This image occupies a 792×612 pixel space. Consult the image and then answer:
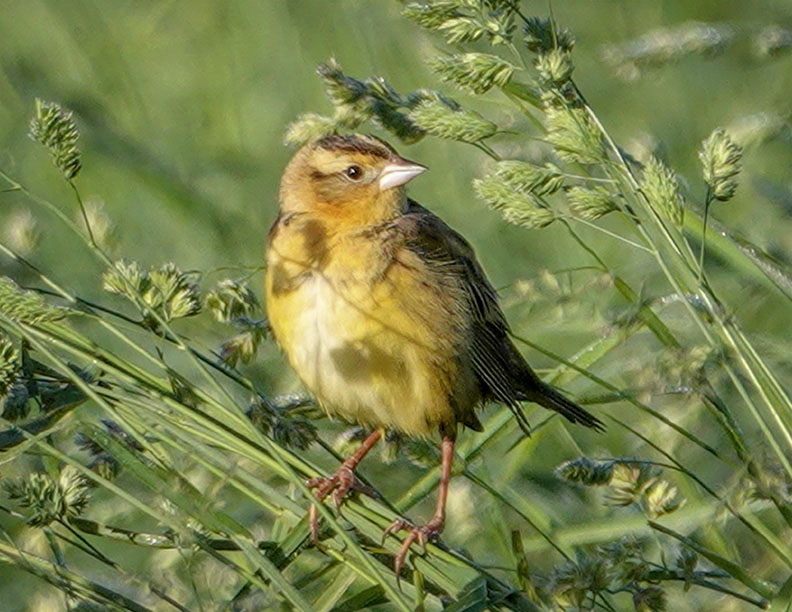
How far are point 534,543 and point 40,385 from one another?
1.22 meters

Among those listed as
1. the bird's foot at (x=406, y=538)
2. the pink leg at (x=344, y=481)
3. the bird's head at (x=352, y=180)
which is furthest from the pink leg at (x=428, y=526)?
the bird's head at (x=352, y=180)

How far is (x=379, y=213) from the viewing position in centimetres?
380

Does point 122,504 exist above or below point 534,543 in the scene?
above

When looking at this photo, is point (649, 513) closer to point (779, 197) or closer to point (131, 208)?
point (779, 197)

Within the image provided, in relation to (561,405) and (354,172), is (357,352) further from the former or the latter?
(354,172)

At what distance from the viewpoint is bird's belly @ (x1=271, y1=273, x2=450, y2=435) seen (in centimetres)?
345

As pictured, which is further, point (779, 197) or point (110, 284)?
point (779, 197)

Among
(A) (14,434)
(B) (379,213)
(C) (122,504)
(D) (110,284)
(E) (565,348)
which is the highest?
(D) (110,284)

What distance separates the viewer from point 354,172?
3896mm

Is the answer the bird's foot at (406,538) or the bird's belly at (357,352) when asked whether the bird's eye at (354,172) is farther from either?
the bird's foot at (406,538)

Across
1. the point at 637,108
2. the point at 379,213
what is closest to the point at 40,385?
the point at 379,213

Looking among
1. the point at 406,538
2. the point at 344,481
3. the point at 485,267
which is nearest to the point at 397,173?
the point at 344,481

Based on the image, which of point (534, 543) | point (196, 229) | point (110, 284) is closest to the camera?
point (110, 284)

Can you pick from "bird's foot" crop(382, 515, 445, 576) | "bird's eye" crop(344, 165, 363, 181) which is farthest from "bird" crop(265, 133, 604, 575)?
"bird's foot" crop(382, 515, 445, 576)
